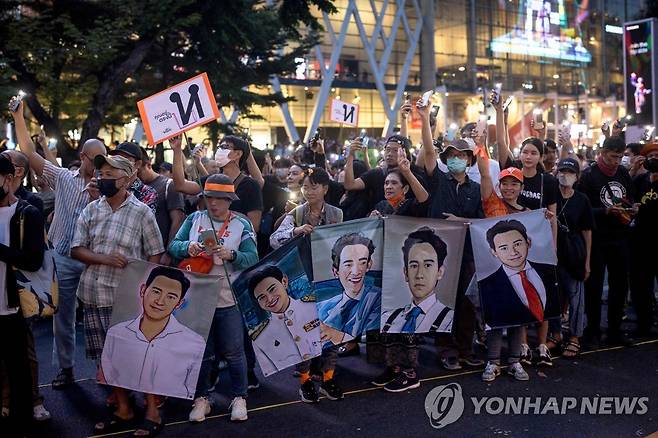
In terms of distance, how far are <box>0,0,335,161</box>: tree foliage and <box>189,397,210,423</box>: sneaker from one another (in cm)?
934

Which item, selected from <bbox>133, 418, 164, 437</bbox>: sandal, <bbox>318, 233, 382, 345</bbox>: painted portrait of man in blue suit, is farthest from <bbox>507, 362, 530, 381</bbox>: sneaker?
<bbox>133, 418, 164, 437</bbox>: sandal

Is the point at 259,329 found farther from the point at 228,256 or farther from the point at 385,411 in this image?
the point at 385,411

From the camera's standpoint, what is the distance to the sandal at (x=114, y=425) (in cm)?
539

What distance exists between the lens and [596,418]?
539cm

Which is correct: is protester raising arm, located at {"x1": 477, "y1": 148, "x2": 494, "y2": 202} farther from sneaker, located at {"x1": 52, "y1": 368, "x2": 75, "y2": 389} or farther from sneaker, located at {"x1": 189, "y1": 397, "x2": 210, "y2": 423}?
sneaker, located at {"x1": 52, "y1": 368, "x2": 75, "y2": 389}

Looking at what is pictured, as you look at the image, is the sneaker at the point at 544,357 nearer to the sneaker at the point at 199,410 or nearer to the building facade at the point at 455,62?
the sneaker at the point at 199,410

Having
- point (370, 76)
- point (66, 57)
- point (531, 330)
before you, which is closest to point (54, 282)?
point (531, 330)

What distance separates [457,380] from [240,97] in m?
13.5

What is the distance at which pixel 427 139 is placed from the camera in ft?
21.4

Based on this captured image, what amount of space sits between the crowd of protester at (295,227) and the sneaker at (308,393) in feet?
0.06

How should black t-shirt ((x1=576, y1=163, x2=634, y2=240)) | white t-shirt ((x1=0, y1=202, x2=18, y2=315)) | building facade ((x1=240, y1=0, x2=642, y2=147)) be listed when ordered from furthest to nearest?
building facade ((x1=240, y1=0, x2=642, y2=147)) < black t-shirt ((x1=576, y1=163, x2=634, y2=240)) < white t-shirt ((x1=0, y1=202, x2=18, y2=315))

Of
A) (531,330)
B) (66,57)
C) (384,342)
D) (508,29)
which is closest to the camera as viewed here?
(384,342)

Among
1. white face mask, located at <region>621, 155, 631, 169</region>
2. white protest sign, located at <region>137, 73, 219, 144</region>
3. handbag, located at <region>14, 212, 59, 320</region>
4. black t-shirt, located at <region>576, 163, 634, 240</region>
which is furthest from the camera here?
white face mask, located at <region>621, 155, 631, 169</region>

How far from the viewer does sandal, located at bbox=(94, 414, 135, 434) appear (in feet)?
17.7
